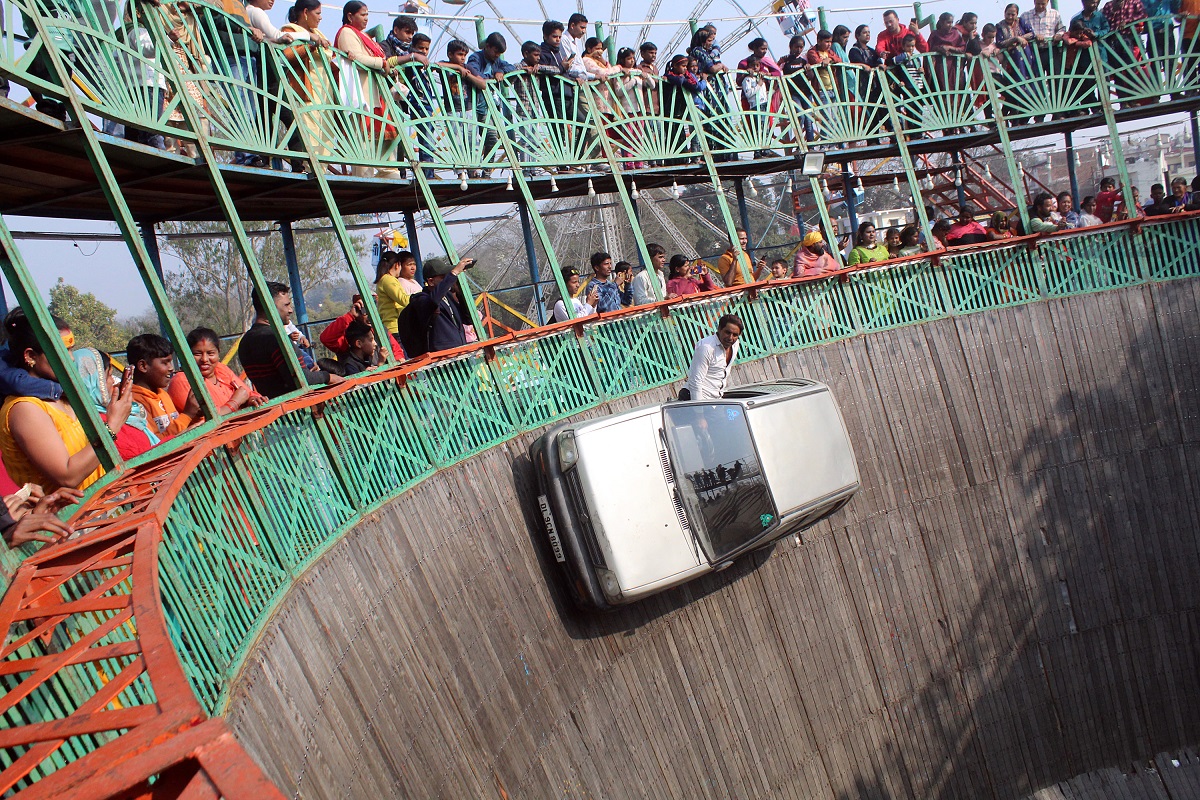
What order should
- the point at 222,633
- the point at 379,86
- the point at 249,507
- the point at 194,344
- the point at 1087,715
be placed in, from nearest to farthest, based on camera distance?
1. the point at 222,633
2. the point at 249,507
3. the point at 194,344
4. the point at 379,86
5. the point at 1087,715

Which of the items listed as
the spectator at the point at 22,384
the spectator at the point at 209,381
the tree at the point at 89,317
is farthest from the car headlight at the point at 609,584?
the tree at the point at 89,317

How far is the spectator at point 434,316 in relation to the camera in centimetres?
827

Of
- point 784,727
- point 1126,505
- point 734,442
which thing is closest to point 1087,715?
point 1126,505

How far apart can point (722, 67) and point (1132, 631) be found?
9.04 m

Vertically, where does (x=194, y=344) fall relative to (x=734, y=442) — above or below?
above

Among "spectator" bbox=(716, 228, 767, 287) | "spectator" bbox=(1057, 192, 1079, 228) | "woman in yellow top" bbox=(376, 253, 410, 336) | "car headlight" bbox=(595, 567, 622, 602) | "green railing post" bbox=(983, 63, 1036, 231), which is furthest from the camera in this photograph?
"spectator" bbox=(1057, 192, 1079, 228)

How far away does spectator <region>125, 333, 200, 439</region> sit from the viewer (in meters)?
5.39

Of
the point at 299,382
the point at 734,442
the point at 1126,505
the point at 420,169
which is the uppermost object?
the point at 420,169

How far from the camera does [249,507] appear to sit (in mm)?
4840

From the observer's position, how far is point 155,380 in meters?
5.54

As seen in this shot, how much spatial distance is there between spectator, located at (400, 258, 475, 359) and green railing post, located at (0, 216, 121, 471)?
3.99 m

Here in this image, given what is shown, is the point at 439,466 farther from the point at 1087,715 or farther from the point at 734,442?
the point at 1087,715

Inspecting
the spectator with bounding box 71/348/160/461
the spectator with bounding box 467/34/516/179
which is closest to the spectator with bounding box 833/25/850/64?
the spectator with bounding box 467/34/516/179

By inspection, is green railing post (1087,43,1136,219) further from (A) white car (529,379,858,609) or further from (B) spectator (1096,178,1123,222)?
(A) white car (529,379,858,609)
